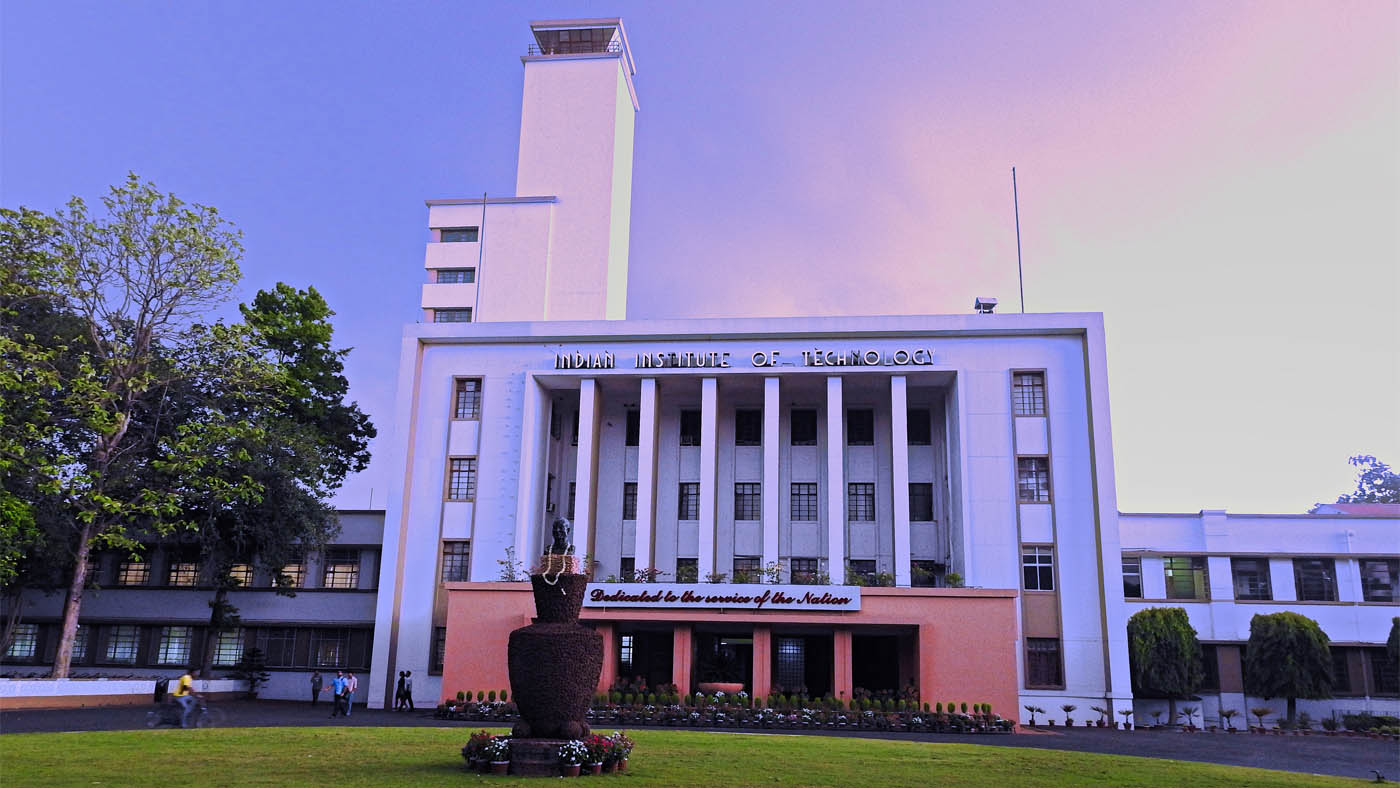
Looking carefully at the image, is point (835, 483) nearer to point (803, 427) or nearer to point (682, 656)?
point (803, 427)

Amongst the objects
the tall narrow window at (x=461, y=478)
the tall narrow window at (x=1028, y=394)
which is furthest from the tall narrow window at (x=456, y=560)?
the tall narrow window at (x=1028, y=394)

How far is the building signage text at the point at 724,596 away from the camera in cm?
3158

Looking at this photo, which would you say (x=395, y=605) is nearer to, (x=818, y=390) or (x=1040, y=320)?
(x=818, y=390)

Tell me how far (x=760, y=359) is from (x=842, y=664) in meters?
11.3

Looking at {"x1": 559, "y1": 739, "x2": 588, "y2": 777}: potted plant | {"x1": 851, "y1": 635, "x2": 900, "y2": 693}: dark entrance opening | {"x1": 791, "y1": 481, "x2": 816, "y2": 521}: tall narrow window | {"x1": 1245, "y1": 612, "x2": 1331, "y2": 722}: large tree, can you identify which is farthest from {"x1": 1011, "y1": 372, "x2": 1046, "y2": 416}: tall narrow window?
{"x1": 559, "y1": 739, "x2": 588, "y2": 777}: potted plant

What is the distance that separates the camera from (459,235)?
5731cm

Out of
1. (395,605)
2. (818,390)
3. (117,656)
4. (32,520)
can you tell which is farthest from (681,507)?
(117,656)

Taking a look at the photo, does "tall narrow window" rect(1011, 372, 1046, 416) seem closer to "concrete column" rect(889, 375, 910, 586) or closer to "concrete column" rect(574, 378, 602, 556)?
"concrete column" rect(889, 375, 910, 586)

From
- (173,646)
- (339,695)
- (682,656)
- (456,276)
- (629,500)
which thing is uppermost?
(456,276)

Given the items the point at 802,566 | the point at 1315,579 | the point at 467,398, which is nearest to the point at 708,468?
the point at 802,566

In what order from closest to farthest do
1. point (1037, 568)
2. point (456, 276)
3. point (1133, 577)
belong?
point (1037, 568)
point (1133, 577)
point (456, 276)

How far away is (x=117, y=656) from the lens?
4194cm

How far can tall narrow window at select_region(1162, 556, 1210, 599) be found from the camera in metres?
39.8

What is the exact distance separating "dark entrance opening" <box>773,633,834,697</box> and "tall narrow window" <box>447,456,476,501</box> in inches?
475
